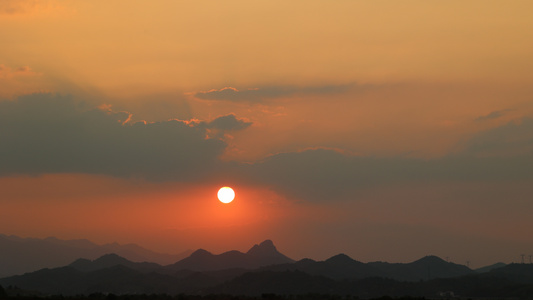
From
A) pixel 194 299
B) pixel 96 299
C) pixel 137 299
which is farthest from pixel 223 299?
pixel 96 299

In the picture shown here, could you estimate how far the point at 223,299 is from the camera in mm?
152750

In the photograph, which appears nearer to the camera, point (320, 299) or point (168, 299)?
point (168, 299)

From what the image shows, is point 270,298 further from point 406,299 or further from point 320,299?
point 406,299

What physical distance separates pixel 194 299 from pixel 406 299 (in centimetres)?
5469

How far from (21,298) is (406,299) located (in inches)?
3697

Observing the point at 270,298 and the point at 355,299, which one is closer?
the point at 270,298

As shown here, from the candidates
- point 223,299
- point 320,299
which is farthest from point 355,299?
point 223,299

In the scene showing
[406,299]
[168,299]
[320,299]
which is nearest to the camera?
[168,299]

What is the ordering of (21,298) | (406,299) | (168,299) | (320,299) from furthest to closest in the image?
1. (320,299)
2. (406,299)
3. (168,299)
4. (21,298)

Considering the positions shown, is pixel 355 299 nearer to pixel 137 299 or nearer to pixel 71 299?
pixel 137 299

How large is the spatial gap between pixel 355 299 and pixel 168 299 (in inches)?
2318

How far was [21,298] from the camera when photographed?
14400cm

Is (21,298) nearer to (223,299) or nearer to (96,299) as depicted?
(96,299)

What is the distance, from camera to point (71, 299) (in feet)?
488
